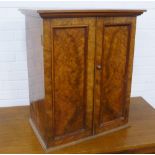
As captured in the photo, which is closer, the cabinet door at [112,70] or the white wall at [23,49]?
the cabinet door at [112,70]

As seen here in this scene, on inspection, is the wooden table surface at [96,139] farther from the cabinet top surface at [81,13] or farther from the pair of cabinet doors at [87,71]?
the cabinet top surface at [81,13]

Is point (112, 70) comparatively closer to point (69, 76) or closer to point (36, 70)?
point (69, 76)

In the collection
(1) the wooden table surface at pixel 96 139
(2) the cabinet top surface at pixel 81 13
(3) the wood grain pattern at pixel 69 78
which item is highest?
(2) the cabinet top surface at pixel 81 13

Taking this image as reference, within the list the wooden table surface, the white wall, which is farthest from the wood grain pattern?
the white wall

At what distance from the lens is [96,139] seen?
4.24 ft

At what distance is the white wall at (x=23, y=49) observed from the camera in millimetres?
1527

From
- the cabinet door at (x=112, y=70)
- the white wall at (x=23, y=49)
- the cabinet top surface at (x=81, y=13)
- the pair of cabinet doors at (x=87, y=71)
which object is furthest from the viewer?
the white wall at (x=23, y=49)

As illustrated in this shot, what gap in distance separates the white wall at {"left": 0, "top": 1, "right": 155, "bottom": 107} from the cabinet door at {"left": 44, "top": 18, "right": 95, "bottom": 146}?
481 mm

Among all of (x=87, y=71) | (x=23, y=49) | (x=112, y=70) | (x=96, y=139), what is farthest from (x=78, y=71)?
(x=23, y=49)

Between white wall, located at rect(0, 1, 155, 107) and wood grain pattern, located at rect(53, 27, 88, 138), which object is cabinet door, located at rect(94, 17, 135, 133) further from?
white wall, located at rect(0, 1, 155, 107)

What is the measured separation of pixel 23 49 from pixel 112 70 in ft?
1.90

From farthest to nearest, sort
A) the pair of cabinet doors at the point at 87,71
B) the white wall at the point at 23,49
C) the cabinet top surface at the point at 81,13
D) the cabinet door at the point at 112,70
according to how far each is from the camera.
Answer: the white wall at the point at 23,49 < the cabinet door at the point at 112,70 < the pair of cabinet doors at the point at 87,71 < the cabinet top surface at the point at 81,13

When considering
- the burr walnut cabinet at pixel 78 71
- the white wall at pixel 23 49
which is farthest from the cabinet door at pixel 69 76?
the white wall at pixel 23 49

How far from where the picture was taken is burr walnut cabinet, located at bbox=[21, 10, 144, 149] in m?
1.10
